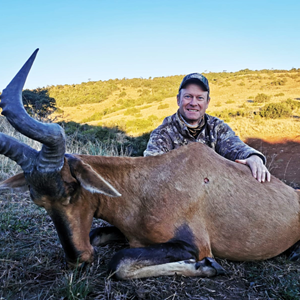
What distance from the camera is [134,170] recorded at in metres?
3.67

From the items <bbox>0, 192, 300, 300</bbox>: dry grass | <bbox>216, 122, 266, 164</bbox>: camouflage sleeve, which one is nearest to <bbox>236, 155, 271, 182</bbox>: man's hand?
<bbox>216, 122, 266, 164</bbox>: camouflage sleeve

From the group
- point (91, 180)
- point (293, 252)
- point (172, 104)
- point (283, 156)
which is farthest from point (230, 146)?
point (172, 104)

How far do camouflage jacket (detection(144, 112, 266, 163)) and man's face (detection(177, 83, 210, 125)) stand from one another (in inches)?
9.9

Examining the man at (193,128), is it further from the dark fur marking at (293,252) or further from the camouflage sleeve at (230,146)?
the dark fur marking at (293,252)

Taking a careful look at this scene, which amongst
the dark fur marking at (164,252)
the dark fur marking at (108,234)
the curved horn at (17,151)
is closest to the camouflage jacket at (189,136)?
the dark fur marking at (108,234)

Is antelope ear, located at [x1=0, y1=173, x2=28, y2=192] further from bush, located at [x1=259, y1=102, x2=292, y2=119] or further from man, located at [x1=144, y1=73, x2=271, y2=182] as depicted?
bush, located at [x1=259, y1=102, x2=292, y2=119]

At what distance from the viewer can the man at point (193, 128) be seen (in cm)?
549

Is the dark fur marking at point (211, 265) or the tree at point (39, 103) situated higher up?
the tree at point (39, 103)

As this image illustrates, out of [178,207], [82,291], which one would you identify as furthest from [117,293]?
[178,207]

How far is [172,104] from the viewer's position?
33.0 metres

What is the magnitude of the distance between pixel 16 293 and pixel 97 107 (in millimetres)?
36811

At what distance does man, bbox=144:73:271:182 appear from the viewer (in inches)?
216

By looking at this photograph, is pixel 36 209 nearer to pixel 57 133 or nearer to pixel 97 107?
pixel 57 133

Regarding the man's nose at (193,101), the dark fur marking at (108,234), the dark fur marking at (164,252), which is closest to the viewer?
the dark fur marking at (164,252)
